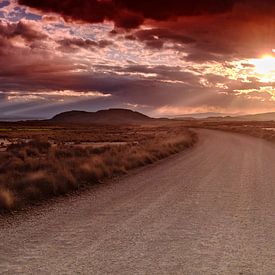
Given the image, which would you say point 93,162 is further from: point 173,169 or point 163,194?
point 163,194

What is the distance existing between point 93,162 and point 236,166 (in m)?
7.27

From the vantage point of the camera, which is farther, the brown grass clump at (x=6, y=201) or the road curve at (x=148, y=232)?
the brown grass clump at (x=6, y=201)

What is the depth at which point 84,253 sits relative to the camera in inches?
275

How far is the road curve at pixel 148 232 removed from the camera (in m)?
6.41

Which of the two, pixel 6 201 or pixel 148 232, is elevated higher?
pixel 6 201

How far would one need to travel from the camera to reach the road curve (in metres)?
6.41

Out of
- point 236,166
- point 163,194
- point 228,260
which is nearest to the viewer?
point 228,260

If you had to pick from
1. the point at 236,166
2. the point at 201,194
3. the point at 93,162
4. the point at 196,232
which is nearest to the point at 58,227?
the point at 196,232

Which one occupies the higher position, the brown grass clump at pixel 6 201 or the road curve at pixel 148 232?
the brown grass clump at pixel 6 201

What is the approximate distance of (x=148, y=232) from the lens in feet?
27.6

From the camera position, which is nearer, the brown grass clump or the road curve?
the road curve

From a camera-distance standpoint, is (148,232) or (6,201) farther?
(6,201)

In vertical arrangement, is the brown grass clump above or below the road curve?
above

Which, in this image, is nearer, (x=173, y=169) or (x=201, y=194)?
(x=201, y=194)
